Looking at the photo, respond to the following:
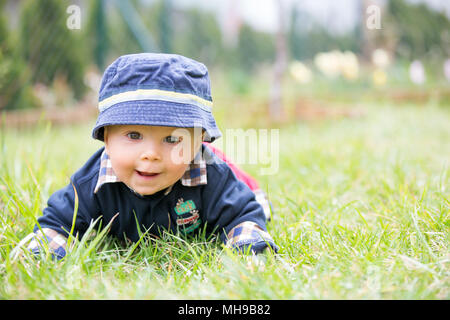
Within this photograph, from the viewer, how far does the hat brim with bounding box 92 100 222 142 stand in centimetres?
132

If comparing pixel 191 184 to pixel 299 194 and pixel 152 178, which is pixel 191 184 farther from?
pixel 299 194

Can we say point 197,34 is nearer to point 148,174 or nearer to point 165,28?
point 165,28

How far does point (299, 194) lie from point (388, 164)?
2.50ft

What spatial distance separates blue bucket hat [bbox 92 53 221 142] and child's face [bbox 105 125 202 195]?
56mm

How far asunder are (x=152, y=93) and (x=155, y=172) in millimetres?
260

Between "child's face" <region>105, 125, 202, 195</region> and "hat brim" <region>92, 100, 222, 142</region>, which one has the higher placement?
"hat brim" <region>92, 100, 222, 142</region>

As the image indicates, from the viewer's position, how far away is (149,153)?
1357mm

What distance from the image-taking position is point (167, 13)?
7043 mm

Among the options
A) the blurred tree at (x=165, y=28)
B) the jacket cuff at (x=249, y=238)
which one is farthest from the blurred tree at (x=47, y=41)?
the jacket cuff at (x=249, y=238)

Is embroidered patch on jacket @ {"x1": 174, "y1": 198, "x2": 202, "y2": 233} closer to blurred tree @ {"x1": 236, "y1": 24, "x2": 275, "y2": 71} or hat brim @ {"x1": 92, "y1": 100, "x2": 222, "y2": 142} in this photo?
hat brim @ {"x1": 92, "y1": 100, "x2": 222, "y2": 142}

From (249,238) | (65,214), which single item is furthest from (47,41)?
(249,238)

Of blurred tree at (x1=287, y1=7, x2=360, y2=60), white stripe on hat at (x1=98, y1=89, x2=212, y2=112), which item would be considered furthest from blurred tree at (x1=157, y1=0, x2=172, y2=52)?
white stripe on hat at (x1=98, y1=89, x2=212, y2=112)
